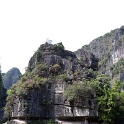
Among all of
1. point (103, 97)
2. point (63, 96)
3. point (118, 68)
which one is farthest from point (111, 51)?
point (63, 96)

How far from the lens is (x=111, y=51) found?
6103cm

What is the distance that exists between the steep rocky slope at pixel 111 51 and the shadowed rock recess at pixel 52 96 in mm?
32115

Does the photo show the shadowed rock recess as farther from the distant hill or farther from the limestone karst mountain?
the distant hill

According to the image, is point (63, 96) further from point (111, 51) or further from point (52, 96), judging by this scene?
point (111, 51)

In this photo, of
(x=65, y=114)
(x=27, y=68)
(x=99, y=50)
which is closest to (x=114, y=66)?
(x=99, y=50)

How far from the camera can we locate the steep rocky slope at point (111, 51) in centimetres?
5547

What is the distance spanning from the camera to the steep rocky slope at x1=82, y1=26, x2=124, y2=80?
55.5 metres

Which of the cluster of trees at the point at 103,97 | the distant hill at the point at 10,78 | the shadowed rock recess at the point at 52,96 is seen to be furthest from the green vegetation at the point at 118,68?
the cluster of trees at the point at 103,97

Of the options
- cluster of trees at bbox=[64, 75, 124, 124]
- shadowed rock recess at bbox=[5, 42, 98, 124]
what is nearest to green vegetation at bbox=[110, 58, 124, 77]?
shadowed rock recess at bbox=[5, 42, 98, 124]

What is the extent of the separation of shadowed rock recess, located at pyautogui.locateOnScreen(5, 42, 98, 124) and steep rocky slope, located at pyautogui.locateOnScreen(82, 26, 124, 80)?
32115mm

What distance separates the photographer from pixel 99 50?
72750mm

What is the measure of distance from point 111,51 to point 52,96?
140 ft

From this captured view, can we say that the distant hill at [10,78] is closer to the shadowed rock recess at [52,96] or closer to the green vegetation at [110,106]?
the shadowed rock recess at [52,96]

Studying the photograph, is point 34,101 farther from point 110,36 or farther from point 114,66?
point 110,36
